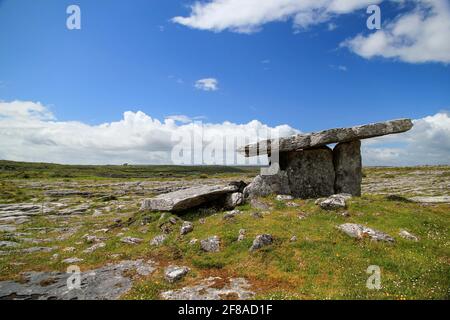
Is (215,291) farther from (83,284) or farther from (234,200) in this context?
(234,200)

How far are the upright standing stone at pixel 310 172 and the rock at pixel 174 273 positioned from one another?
17.5 meters

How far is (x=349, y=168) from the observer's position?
35531 mm

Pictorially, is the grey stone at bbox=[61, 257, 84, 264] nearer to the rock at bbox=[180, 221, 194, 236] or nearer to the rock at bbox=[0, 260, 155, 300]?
the rock at bbox=[0, 260, 155, 300]

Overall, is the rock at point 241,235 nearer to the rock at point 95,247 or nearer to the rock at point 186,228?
the rock at point 186,228

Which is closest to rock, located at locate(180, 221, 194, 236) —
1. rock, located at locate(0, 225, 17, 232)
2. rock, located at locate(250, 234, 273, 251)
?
rock, located at locate(250, 234, 273, 251)

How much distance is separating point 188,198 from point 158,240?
6.16m

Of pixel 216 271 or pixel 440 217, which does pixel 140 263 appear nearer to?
pixel 216 271

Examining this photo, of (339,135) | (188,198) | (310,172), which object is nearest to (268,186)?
(310,172)

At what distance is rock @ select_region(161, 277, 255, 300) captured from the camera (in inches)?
652

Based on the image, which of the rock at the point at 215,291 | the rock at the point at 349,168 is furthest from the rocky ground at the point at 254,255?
the rock at the point at 349,168

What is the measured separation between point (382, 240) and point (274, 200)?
37.9 ft

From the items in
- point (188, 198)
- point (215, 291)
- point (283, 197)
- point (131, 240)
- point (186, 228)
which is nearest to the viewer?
point (215, 291)

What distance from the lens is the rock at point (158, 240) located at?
86.7 feet

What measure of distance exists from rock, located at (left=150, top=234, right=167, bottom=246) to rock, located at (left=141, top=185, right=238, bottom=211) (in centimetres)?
461
